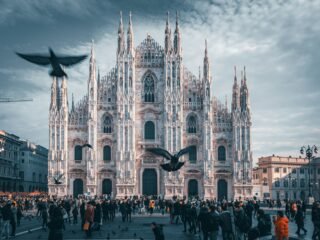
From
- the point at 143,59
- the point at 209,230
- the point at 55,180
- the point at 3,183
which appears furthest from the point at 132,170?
the point at 209,230

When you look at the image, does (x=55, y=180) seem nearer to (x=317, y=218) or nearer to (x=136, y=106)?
(x=136, y=106)

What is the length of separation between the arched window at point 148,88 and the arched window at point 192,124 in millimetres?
5336

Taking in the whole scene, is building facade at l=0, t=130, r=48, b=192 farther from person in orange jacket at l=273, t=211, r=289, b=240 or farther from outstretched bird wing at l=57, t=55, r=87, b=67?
person in orange jacket at l=273, t=211, r=289, b=240

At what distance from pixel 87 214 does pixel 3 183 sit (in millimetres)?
64548

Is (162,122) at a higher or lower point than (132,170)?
higher

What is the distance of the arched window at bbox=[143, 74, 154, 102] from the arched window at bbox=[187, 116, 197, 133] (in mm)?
5336

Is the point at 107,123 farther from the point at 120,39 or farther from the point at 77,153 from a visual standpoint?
the point at 120,39

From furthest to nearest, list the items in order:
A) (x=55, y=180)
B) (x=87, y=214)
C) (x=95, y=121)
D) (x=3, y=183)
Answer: (x=3, y=183), (x=95, y=121), (x=55, y=180), (x=87, y=214)

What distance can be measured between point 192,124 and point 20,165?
42.7 meters

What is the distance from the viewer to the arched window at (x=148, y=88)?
67.2 metres

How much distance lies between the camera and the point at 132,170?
64375 millimetres

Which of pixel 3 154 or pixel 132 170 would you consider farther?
pixel 3 154

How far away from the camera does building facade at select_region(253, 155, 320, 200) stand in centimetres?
9638

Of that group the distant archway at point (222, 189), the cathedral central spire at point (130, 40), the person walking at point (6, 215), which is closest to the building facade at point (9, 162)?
the cathedral central spire at point (130, 40)
